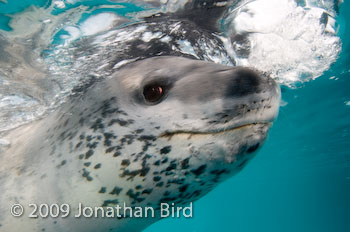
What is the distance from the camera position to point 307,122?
20.6m

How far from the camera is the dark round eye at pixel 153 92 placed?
2459 millimetres

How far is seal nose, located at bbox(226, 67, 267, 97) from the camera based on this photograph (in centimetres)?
205

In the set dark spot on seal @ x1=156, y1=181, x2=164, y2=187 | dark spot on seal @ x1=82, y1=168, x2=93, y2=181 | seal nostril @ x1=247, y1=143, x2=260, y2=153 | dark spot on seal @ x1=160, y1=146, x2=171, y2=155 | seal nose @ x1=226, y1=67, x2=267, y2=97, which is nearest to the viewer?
seal nose @ x1=226, y1=67, x2=267, y2=97

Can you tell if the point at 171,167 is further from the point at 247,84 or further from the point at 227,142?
the point at 247,84

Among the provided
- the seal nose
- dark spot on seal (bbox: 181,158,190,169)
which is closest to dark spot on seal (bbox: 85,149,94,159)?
dark spot on seal (bbox: 181,158,190,169)

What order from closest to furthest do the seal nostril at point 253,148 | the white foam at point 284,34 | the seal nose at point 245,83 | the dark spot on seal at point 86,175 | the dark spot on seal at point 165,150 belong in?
the seal nose at point 245,83 < the seal nostril at point 253,148 < the dark spot on seal at point 165,150 < the dark spot on seal at point 86,175 < the white foam at point 284,34

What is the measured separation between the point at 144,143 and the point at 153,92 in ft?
1.66

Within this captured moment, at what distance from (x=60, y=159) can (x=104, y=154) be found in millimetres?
589

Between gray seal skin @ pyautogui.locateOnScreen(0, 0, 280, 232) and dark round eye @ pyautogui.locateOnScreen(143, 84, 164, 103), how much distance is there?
0.5 inches

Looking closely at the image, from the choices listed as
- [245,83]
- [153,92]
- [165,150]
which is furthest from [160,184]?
[245,83]

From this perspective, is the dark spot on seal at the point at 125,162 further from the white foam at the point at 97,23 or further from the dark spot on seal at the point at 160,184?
the white foam at the point at 97,23

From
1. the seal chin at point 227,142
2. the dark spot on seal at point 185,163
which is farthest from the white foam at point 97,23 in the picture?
the dark spot on seal at point 185,163

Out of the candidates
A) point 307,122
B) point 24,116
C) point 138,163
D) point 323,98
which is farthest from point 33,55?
point 307,122

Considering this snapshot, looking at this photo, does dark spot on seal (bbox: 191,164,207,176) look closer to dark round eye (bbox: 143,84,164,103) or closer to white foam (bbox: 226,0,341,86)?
dark round eye (bbox: 143,84,164,103)
